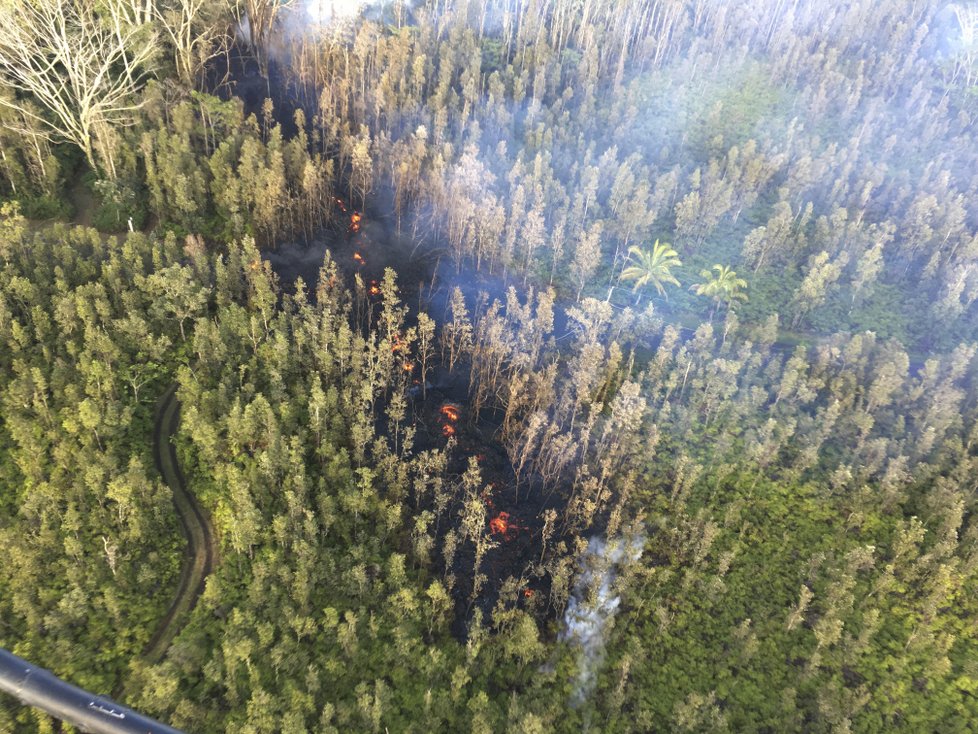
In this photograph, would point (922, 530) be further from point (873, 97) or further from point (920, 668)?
point (873, 97)

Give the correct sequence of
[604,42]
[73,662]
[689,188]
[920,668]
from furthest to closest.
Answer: [604,42] < [689,188] < [920,668] < [73,662]

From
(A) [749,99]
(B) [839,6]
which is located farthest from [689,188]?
(B) [839,6]

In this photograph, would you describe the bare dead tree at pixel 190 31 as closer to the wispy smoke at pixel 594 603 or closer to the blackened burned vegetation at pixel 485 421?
the blackened burned vegetation at pixel 485 421

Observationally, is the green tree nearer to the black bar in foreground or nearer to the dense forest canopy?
the dense forest canopy

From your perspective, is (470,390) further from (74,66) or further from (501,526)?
(74,66)

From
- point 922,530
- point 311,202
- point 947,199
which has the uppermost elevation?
point 947,199

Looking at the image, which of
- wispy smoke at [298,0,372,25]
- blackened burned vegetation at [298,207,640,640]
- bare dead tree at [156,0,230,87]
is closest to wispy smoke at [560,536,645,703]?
blackened burned vegetation at [298,207,640,640]
